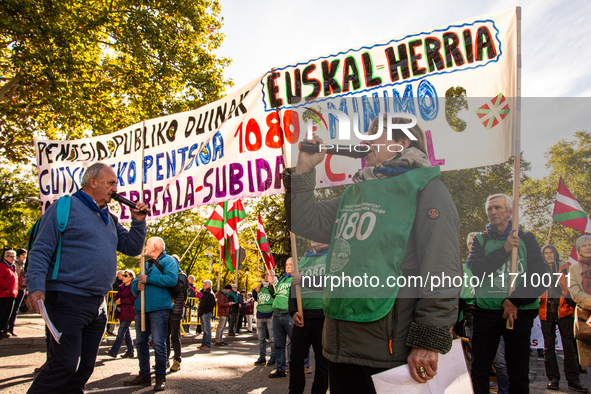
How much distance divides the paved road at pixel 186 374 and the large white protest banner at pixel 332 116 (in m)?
2.40

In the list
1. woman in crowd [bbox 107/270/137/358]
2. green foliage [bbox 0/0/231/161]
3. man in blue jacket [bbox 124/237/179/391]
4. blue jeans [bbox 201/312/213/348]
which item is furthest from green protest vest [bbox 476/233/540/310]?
green foliage [bbox 0/0/231/161]

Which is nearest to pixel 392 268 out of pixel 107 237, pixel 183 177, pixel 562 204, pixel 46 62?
pixel 107 237

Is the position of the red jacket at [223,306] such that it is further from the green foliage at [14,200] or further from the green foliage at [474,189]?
the green foliage at [14,200]

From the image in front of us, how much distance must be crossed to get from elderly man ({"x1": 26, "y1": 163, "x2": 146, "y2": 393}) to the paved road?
106 inches

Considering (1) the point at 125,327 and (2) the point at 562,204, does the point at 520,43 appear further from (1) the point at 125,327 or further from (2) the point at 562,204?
(1) the point at 125,327

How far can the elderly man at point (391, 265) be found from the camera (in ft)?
6.41

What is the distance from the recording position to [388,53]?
4.15 metres

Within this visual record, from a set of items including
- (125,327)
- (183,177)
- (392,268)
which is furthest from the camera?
(125,327)

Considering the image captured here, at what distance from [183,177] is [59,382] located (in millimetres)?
2904

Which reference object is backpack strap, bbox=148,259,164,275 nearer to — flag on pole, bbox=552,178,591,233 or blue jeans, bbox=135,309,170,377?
blue jeans, bbox=135,309,170,377

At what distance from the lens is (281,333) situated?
728cm

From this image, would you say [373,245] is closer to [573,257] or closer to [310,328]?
[310,328]

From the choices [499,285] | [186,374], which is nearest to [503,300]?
[499,285]

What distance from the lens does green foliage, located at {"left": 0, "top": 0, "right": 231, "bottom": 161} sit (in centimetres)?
1144
